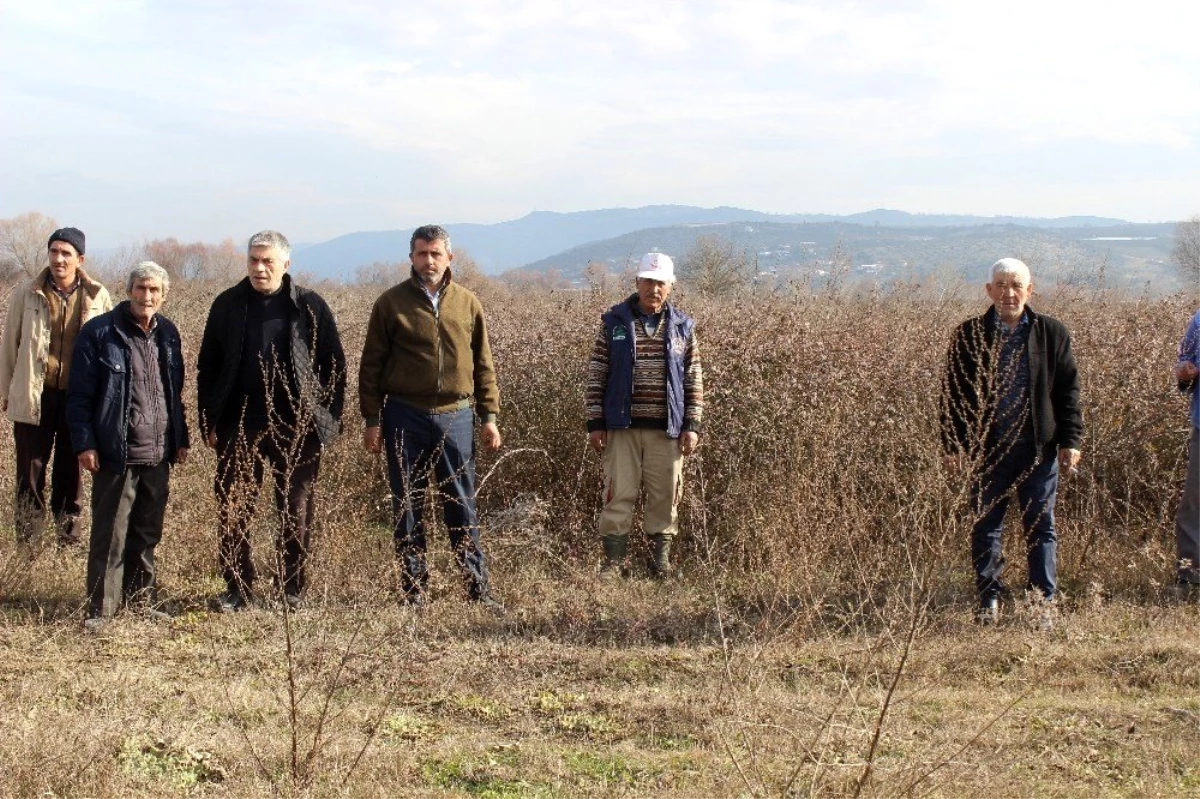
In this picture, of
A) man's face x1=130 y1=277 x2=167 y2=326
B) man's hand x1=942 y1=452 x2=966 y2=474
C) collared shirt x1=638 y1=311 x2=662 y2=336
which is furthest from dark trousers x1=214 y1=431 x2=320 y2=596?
man's hand x1=942 y1=452 x2=966 y2=474

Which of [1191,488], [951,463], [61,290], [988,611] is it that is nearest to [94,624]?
[61,290]

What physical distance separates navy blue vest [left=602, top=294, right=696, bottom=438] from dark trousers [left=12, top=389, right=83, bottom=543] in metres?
3.15

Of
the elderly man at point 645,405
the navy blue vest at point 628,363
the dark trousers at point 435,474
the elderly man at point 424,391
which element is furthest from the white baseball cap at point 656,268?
the dark trousers at point 435,474

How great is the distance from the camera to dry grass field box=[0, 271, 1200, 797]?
366cm

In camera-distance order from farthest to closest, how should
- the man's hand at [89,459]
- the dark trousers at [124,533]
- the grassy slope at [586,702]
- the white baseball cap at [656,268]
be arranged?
the white baseball cap at [656,268], the dark trousers at [124,533], the man's hand at [89,459], the grassy slope at [586,702]

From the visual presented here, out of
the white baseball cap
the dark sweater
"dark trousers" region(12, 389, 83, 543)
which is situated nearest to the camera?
the dark sweater

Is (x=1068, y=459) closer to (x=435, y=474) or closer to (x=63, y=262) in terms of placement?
(x=435, y=474)

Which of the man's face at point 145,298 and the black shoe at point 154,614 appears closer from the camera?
Result: the man's face at point 145,298

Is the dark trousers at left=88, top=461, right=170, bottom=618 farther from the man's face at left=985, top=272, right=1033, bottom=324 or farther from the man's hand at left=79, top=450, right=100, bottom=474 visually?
the man's face at left=985, top=272, right=1033, bottom=324

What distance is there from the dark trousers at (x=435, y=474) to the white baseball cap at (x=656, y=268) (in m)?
1.25

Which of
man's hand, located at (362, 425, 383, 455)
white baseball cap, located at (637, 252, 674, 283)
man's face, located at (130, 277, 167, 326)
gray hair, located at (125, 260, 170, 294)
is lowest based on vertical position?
man's hand, located at (362, 425, 383, 455)

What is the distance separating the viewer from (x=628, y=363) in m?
6.14

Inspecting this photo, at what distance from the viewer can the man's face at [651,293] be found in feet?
19.8

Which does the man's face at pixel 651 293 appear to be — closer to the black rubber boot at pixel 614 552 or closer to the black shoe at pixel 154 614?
the black rubber boot at pixel 614 552
